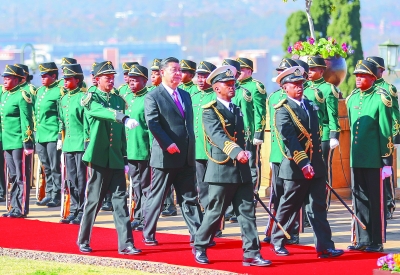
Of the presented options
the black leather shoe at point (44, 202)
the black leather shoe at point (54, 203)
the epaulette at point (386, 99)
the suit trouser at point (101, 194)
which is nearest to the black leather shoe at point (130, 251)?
the suit trouser at point (101, 194)

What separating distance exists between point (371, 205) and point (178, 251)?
6.69 feet

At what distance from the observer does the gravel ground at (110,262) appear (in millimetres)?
9789

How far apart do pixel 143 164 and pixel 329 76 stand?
13.0 ft

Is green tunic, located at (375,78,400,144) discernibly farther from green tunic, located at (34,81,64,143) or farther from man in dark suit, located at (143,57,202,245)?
green tunic, located at (34,81,64,143)

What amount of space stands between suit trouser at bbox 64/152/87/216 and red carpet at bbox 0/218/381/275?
1.58 ft

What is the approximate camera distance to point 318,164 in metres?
10.5

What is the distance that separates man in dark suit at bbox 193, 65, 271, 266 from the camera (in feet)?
33.2

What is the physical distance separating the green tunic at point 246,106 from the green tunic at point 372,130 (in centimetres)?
173

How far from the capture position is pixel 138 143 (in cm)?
1310

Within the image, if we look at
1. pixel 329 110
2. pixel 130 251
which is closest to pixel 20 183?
pixel 130 251

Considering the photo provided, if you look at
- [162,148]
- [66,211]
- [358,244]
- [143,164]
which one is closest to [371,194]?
[358,244]

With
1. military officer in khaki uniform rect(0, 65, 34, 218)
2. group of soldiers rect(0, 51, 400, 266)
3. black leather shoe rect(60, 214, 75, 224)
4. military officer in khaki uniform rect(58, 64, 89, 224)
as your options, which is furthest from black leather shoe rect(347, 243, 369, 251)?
military officer in khaki uniform rect(0, 65, 34, 218)

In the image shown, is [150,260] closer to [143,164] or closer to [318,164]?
[318,164]

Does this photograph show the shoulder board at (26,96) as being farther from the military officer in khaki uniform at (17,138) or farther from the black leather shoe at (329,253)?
the black leather shoe at (329,253)
